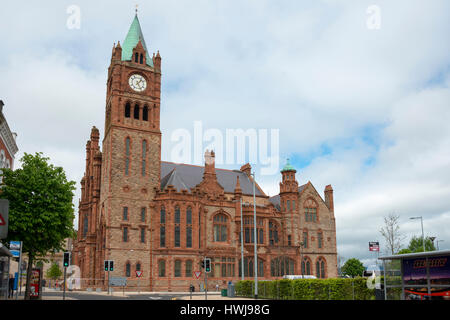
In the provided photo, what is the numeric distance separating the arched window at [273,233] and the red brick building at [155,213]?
0.16 m

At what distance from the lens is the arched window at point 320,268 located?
2987 inches

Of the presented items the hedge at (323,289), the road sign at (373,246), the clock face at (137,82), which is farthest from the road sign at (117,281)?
the road sign at (373,246)

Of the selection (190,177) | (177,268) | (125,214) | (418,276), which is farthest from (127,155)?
(418,276)

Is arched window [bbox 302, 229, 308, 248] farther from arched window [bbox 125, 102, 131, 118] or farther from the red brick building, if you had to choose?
arched window [bbox 125, 102, 131, 118]

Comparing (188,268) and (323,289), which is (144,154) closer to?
(188,268)

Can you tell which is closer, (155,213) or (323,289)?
(323,289)

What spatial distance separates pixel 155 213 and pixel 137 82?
19653 mm

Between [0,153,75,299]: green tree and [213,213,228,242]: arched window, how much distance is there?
33.1 meters

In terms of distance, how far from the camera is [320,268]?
250ft

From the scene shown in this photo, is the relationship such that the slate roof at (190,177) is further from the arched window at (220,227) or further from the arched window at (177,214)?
the arched window at (220,227)

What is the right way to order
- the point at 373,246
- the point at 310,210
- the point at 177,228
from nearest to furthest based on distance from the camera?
the point at 373,246, the point at 177,228, the point at 310,210

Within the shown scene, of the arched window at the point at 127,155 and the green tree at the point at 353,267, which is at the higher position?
the arched window at the point at 127,155
